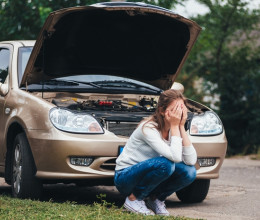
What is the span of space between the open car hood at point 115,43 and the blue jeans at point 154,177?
1.90 m

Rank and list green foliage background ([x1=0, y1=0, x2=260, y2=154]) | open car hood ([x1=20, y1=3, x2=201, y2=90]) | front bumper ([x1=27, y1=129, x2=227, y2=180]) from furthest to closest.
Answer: green foliage background ([x1=0, y1=0, x2=260, y2=154])
open car hood ([x1=20, y1=3, x2=201, y2=90])
front bumper ([x1=27, y1=129, x2=227, y2=180])

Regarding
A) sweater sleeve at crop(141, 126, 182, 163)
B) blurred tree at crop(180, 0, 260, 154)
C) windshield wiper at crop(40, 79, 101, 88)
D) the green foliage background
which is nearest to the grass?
sweater sleeve at crop(141, 126, 182, 163)

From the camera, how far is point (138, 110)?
7.24 meters

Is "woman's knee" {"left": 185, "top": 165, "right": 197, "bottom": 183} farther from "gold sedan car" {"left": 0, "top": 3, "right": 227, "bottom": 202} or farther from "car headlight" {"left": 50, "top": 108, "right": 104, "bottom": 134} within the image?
"car headlight" {"left": 50, "top": 108, "right": 104, "bottom": 134}

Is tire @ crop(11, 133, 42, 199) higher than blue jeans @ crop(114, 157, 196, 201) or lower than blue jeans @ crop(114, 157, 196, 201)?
lower

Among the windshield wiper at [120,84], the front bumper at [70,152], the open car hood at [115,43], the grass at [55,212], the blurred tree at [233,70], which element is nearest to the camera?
the grass at [55,212]

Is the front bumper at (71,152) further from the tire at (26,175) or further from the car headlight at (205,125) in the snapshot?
the car headlight at (205,125)

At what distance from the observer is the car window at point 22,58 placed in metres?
7.70

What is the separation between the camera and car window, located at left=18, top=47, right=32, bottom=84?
25.3 feet

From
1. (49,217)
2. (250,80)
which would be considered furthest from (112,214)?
(250,80)

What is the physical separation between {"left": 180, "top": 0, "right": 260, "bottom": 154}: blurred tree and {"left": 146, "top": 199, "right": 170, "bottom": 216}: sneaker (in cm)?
1043

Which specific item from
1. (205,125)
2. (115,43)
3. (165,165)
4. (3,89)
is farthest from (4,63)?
(165,165)

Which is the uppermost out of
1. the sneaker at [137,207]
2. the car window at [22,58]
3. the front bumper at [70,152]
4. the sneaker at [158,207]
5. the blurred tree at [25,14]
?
the car window at [22,58]

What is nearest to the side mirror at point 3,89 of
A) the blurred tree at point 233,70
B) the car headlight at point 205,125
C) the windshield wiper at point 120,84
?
the windshield wiper at point 120,84
